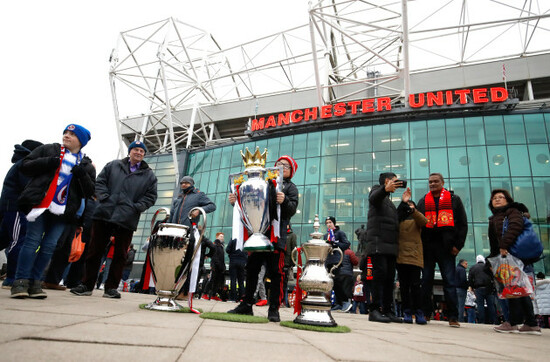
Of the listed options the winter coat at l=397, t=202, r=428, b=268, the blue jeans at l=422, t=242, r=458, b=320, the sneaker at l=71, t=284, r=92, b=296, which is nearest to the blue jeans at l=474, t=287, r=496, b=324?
the blue jeans at l=422, t=242, r=458, b=320

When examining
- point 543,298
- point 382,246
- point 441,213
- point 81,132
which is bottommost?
point 543,298

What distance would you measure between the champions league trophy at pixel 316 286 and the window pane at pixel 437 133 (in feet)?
56.1

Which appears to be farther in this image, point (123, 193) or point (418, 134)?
point (418, 134)

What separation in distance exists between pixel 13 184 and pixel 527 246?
21.2 ft

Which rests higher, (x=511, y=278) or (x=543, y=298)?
(x=511, y=278)

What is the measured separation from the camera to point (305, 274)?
284 centimetres

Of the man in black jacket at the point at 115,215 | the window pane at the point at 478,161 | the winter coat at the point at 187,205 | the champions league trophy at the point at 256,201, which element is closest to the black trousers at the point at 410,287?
the champions league trophy at the point at 256,201

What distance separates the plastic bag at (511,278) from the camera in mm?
3926

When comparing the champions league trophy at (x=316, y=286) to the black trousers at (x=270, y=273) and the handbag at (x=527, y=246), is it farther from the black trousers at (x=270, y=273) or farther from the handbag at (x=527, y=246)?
the handbag at (x=527, y=246)

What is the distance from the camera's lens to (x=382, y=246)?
13.0 ft

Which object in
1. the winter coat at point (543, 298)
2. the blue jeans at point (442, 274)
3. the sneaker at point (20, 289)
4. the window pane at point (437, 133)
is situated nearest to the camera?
the sneaker at point (20, 289)

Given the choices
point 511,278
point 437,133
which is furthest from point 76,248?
point 437,133

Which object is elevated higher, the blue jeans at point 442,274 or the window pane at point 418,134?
the window pane at point 418,134

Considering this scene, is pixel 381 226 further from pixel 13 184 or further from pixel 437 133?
pixel 437 133
